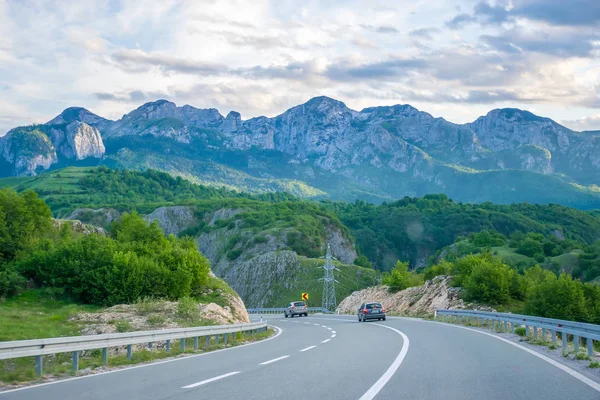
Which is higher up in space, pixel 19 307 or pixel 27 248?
pixel 27 248

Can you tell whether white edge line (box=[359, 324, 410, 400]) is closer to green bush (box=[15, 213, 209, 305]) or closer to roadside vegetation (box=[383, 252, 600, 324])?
green bush (box=[15, 213, 209, 305])

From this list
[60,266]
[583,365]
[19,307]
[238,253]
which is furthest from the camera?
[238,253]

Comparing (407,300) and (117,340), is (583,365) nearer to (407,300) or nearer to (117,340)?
(117,340)

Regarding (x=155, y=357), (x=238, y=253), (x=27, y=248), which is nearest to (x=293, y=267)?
(x=238, y=253)

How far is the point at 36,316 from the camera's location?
1406 inches

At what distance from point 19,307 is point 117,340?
27.0 meters

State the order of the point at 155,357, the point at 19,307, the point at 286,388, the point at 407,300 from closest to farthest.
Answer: the point at 286,388 → the point at 155,357 → the point at 19,307 → the point at 407,300

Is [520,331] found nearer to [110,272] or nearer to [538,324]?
[538,324]

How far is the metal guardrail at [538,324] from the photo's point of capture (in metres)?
17.4

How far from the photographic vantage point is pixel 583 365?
15656 millimetres

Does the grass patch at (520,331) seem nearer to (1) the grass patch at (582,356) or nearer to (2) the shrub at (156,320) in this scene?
(1) the grass patch at (582,356)

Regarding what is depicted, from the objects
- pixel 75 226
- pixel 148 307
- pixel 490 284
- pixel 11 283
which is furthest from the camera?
pixel 75 226

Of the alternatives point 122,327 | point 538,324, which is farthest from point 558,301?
point 122,327

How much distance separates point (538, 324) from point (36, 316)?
1010 inches
